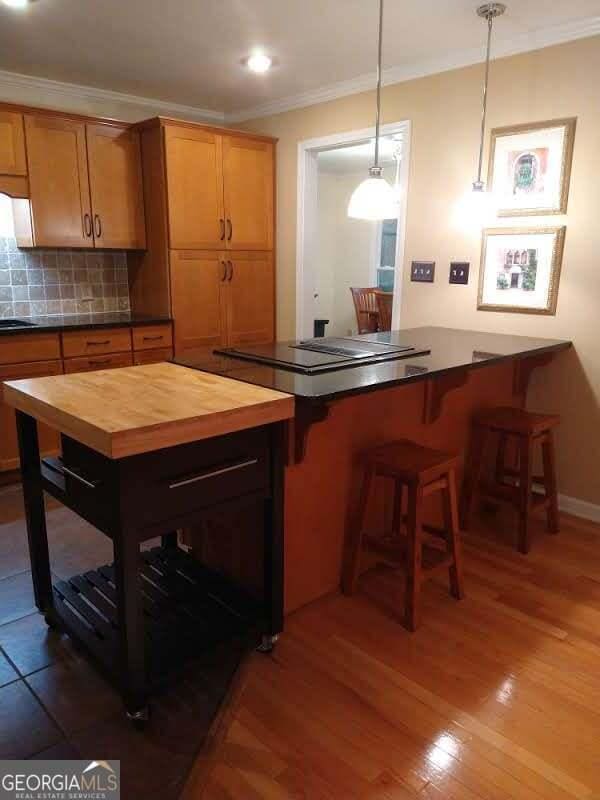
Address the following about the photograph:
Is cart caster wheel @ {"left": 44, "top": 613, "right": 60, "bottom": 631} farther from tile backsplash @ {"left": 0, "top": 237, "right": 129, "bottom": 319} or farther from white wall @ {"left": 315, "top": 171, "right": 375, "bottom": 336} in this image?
white wall @ {"left": 315, "top": 171, "right": 375, "bottom": 336}

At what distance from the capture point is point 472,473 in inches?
105

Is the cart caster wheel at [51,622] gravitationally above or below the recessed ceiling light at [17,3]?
below

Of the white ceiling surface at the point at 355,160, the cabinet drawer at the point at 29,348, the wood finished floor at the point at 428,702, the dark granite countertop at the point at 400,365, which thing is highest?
the white ceiling surface at the point at 355,160

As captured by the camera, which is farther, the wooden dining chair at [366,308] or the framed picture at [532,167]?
the wooden dining chair at [366,308]

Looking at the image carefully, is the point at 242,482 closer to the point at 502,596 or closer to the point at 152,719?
the point at 152,719

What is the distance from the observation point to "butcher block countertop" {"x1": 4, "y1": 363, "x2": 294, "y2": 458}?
1324mm

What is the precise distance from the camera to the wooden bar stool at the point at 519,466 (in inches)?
99.5

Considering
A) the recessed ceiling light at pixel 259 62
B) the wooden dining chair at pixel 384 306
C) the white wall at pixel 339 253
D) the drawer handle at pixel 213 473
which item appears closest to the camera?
the drawer handle at pixel 213 473

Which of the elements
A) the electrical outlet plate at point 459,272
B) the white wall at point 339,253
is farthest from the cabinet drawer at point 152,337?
the white wall at point 339,253

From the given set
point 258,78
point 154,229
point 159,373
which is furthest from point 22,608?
point 258,78

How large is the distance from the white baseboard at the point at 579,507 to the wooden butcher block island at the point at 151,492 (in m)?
1.80

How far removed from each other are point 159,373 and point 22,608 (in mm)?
1014

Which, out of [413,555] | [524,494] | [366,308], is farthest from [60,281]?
[366,308]

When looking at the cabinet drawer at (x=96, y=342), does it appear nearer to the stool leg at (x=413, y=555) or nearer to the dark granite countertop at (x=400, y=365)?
the dark granite countertop at (x=400, y=365)
